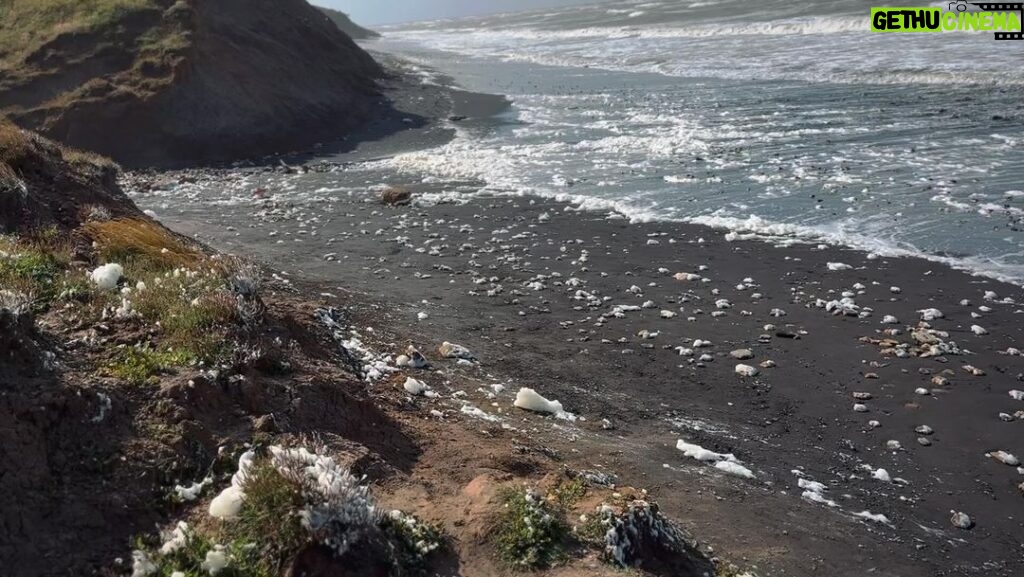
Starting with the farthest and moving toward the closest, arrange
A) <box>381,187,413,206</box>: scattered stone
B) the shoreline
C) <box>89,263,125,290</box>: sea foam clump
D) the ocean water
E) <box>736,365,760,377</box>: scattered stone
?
<box>381,187,413,206</box>: scattered stone → the ocean water → <box>736,365,760,377</box>: scattered stone → <box>89,263,125,290</box>: sea foam clump → the shoreline

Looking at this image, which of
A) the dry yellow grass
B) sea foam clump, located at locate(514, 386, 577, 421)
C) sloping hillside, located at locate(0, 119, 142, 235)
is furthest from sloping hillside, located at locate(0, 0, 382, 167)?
sea foam clump, located at locate(514, 386, 577, 421)

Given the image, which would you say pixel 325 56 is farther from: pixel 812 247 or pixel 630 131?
pixel 812 247

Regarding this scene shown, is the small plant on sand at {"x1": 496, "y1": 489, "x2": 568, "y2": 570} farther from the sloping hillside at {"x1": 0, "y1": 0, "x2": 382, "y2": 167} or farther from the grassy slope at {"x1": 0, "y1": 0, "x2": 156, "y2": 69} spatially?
the grassy slope at {"x1": 0, "y1": 0, "x2": 156, "y2": 69}

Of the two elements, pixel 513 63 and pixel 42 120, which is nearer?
pixel 42 120

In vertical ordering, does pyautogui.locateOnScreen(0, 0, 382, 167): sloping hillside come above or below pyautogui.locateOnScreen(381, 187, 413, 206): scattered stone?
above

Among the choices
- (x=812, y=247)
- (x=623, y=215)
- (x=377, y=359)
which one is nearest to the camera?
(x=377, y=359)

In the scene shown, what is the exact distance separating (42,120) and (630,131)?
17423 millimetres

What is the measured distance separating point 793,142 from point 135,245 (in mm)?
15174

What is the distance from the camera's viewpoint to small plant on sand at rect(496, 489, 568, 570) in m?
4.22

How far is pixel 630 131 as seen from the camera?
21.1m

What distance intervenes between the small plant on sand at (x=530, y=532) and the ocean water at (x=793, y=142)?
28.4 feet

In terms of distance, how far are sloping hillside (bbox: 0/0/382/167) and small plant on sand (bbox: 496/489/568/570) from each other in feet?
66.9

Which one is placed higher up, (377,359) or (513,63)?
(513,63)

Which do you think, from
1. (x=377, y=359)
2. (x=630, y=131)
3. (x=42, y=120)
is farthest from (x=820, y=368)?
(x=42, y=120)
